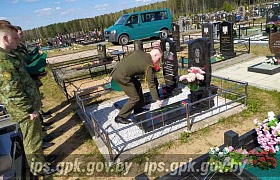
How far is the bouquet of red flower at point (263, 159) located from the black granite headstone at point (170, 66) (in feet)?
11.2

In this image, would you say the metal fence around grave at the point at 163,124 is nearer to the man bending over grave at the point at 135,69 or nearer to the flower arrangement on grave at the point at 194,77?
the flower arrangement on grave at the point at 194,77

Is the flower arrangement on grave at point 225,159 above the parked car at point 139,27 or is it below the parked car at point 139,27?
below

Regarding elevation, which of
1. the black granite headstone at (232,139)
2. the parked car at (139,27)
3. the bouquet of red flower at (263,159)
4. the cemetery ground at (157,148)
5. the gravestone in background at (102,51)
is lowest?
the cemetery ground at (157,148)

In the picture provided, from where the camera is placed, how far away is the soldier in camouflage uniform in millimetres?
2846

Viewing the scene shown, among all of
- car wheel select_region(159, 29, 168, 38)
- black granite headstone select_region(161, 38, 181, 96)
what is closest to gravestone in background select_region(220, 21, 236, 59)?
black granite headstone select_region(161, 38, 181, 96)

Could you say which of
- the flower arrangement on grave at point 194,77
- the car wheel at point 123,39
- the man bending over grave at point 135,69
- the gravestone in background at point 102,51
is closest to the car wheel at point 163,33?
the car wheel at point 123,39

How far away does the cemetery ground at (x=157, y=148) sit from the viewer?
12.0 ft

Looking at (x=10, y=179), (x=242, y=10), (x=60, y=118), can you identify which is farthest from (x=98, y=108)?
(x=242, y=10)

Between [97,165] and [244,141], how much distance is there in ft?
7.84

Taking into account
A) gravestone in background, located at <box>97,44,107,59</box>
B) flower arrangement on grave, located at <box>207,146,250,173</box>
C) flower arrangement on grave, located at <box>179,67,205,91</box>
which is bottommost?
flower arrangement on grave, located at <box>207,146,250,173</box>

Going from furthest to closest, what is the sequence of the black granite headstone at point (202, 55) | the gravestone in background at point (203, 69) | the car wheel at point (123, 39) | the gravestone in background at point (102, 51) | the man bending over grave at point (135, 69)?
the car wheel at point (123, 39)
the gravestone in background at point (102, 51)
the black granite headstone at point (202, 55)
the gravestone in background at point (203, 69)
the man bending over grave at point (135, 69)

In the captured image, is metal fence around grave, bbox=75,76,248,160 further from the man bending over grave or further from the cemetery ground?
the man bending over grave

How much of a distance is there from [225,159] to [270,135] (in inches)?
32.5

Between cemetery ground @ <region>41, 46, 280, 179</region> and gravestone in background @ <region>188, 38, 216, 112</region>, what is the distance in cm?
64
